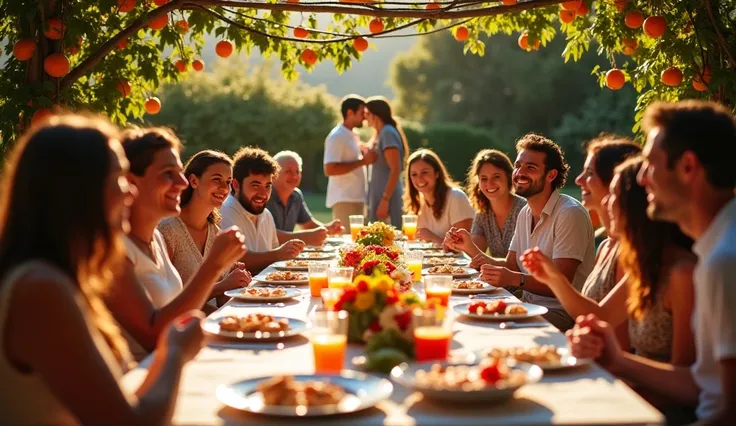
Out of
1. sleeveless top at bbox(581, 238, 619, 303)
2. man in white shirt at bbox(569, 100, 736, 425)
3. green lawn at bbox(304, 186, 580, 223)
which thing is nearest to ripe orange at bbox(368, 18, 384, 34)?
sleeveless top at bbox(581, 238, 619, 303)

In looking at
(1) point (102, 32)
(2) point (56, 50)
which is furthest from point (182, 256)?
(1) point (102, 32)

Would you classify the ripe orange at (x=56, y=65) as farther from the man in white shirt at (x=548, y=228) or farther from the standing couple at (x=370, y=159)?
the standing couple at (x=370, y=159)

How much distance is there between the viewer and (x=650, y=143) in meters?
2.28

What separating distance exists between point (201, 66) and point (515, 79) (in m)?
24.3

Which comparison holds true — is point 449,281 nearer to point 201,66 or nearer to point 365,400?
point 365,400

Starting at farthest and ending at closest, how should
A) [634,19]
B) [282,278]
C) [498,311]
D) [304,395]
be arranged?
[634,19] → [282,278] → [498,311] → [304,395]

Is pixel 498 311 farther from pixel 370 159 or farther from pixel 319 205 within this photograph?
pixel 319 205

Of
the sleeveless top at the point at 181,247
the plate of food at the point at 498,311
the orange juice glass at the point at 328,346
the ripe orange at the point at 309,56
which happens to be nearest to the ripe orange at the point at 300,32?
the ripe orange at the point at 309,56

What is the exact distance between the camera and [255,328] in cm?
266

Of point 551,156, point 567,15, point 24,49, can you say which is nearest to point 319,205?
point 567,15

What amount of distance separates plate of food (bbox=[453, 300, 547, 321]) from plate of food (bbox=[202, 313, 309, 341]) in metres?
0.61

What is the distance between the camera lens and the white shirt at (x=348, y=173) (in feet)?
26.7

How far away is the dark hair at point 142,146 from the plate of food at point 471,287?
1.32 m

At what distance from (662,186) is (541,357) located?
521mm
